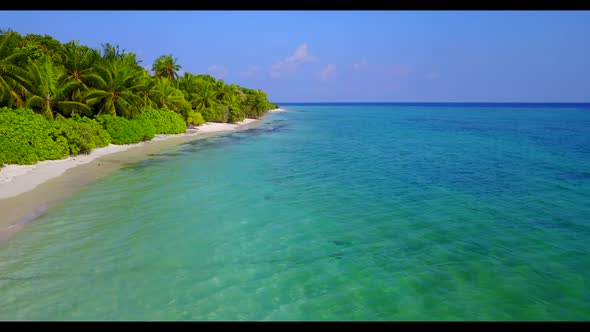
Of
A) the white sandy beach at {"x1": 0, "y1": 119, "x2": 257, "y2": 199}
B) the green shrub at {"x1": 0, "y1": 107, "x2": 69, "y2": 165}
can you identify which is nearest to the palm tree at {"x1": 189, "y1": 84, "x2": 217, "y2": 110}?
the white sandy beach at {"x1": 0, "y1": 119, "x2": 257, "y2": 199}

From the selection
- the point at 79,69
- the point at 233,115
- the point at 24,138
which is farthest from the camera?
the point at 233,115

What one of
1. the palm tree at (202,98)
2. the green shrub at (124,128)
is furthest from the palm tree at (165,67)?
the green shrub at (124,128)

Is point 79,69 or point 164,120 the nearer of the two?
point 79,69

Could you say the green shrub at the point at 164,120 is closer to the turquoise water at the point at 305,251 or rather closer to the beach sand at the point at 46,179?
the beach sand at the point at 46,179

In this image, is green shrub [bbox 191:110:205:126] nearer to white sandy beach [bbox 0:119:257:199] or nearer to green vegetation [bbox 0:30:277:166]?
green vegetation [bbox 0:30:277:166]

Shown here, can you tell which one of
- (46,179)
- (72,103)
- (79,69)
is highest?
(79,69)

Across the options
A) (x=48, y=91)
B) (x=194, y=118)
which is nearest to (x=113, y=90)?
(x=48, y=91)

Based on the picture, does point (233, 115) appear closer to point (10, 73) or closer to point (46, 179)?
point (10, 73)
